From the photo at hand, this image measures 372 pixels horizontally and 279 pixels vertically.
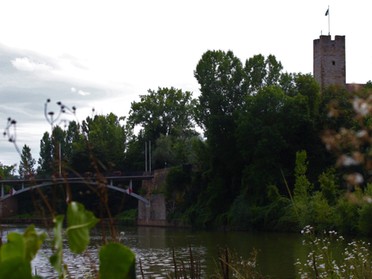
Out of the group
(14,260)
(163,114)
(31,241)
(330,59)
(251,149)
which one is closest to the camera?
(14,260)

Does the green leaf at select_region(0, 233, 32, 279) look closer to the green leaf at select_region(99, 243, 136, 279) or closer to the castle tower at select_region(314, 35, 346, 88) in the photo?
the green leaf at select_region(99, 243, 136, 279)

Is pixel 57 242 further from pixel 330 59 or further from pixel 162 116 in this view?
pixel 162 116

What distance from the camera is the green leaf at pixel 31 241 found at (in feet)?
4.74

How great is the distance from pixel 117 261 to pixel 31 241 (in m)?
0.19

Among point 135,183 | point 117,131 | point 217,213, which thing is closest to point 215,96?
point 217,213

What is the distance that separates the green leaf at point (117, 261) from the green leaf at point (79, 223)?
0.05m

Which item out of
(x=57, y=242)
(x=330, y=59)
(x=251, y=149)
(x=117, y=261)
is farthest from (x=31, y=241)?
(x=330, y=59)

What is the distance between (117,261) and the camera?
4.94 ft

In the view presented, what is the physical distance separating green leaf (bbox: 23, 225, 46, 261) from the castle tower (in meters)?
46.7

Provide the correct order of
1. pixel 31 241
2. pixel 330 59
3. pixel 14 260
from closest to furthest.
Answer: pixel 14 260
pixel 31 241
pixel 330 59

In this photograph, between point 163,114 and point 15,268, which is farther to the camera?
point 163,114

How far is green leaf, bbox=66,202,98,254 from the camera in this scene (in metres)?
1.48

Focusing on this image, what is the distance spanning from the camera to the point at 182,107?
62938 mm

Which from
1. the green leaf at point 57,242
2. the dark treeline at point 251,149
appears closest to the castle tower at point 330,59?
the dark treeline at point 251,149
